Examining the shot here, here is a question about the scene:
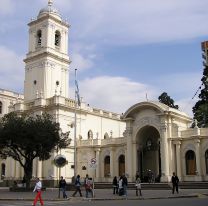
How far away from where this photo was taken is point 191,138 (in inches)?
1736

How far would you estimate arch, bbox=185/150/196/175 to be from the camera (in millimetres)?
43844

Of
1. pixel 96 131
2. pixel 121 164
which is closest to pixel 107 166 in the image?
pixel 121 164

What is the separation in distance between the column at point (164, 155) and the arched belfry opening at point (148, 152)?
3.68m

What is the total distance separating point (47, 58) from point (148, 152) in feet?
68.7

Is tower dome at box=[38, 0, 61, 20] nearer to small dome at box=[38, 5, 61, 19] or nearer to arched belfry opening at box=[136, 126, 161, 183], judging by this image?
small dome at box=[38, 5, 61, 19]

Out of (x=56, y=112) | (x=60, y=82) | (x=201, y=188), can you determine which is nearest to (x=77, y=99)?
(x=56, y=112)

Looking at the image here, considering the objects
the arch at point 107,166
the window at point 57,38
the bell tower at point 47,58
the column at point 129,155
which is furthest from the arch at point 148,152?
the window at point 57,38

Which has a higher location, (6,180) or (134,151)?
(134,151)

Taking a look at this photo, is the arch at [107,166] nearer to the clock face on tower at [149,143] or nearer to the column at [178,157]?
the clock face on tower at [149,143]

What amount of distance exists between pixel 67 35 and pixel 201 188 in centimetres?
3505

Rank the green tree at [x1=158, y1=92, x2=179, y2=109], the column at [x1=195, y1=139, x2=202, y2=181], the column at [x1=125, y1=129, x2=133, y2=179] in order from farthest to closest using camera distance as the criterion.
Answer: the green tree at [x1=158, y1=92, x2=179, y2=109]
the column at [x1=125, y1=129, x2=133, y2=179]
the column at [x1=195, y1=139, x2=202, y2=181]

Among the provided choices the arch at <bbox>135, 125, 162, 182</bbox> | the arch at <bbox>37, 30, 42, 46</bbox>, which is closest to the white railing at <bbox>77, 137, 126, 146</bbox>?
the arch at <bbox>135, 125, 162, 182</bbox>

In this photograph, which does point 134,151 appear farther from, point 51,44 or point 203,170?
point 51,44

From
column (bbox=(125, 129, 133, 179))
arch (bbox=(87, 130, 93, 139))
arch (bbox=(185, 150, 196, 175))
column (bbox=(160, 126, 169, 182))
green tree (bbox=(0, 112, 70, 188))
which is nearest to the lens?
green tree (bbox=(0, 112, 70, 188))
